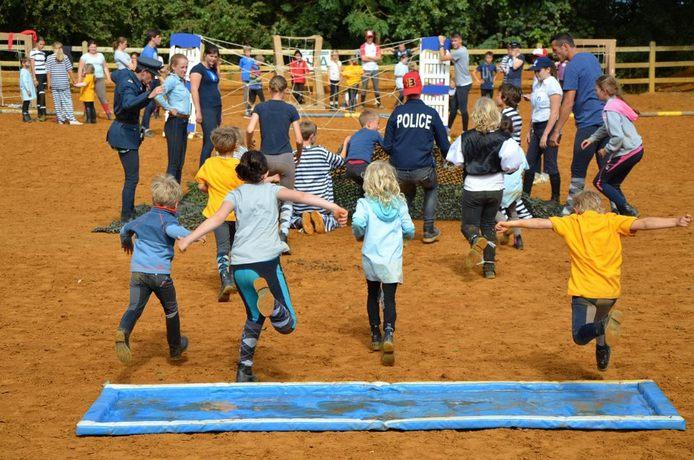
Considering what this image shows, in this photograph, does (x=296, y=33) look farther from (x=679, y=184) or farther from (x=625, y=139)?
(x=625, y=139)

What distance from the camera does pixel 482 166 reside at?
380 inches

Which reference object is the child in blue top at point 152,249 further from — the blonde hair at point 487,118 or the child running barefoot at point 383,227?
the blonde hair at point 487,118

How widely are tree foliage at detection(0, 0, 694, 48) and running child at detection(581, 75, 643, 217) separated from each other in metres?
21.1

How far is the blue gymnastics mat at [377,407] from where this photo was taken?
616cm

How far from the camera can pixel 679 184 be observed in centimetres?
1573

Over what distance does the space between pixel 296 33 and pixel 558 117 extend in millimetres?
22339

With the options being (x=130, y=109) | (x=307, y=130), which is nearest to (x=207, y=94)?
(x=130, y=109)

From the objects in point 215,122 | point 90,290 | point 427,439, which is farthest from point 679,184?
point 427,439

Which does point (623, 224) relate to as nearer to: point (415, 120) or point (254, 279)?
point (254, 279)

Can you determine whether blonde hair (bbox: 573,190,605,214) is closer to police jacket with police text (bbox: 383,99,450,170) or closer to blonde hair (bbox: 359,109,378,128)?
police jacket with police text (bbox: 383,99,450,170)

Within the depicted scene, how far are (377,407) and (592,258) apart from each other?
187 centimetres

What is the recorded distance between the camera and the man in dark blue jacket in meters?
10.9

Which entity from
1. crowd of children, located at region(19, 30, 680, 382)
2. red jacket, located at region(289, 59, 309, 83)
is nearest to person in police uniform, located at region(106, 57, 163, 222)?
crowd of children, located at region(19, 30, 680, 382)

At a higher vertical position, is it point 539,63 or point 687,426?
point 539,63
